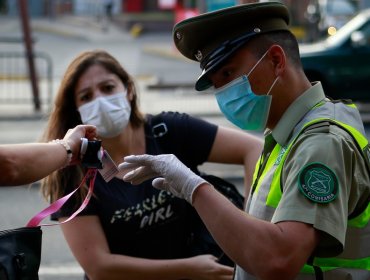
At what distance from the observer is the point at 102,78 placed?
3.70 meters

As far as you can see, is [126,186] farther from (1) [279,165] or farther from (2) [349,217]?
(2) [349,217]

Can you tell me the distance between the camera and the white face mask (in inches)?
143

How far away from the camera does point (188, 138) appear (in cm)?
363

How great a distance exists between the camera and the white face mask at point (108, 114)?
363 cm

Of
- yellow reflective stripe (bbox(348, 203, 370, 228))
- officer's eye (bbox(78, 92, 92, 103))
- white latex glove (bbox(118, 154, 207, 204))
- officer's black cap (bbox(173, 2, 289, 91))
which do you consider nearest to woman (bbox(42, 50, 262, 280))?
officer's eye (bbox(78, 92, 92, 103))

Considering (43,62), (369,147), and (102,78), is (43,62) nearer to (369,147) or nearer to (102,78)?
(102,78)

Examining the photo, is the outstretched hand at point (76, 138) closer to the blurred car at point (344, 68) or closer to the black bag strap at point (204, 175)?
the black bag strap at point (204, 175)

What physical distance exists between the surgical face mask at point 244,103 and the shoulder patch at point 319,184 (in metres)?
0.35

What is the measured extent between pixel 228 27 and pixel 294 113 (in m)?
0.32

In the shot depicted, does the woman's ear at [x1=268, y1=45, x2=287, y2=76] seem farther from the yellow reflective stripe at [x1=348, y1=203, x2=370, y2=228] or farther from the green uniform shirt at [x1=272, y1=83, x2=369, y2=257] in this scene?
the yellow reflective stripe at [x1=348, y1=203, x2=370, y2=228]

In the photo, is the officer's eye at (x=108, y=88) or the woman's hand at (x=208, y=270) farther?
the officer's eye at (x=108, y=88)

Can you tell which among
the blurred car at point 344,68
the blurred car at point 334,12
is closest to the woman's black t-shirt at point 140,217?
the blurred car at point 344,68

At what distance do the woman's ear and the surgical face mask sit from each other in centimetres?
2

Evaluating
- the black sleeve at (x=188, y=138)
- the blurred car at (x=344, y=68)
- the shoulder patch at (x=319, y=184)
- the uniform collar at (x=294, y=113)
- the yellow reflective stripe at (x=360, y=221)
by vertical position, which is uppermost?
the uniform collar at (x=294, y=113)
